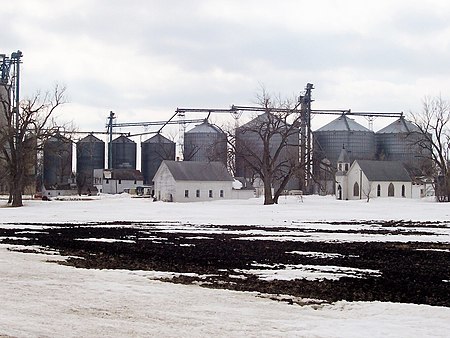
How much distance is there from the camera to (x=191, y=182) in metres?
88.8

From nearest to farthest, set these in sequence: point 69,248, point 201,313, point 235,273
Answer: point 201,313
point 235,273
point 69,248

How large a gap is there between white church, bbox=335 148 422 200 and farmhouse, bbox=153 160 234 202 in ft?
53.2

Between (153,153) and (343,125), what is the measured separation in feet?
115

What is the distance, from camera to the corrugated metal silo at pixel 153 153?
129 metres

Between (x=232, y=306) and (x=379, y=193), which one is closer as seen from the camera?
(x=232, y=306)

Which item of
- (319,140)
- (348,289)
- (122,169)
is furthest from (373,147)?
(348,289)

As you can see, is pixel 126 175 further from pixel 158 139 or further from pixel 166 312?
pixel 166 312

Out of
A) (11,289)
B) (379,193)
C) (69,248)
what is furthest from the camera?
(379,193)

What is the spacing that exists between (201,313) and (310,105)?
10149 cm

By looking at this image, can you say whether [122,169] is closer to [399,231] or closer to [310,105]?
[310,105]

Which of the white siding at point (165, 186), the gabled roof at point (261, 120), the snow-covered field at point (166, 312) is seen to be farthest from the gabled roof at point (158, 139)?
the snow-covered field at point (166, 312)

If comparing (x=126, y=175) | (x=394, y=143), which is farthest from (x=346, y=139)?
(x=126, y=175)

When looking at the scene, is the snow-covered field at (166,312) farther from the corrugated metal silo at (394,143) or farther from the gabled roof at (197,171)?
the corrugated metal silo at (394,143)

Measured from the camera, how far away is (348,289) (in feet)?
50.6
